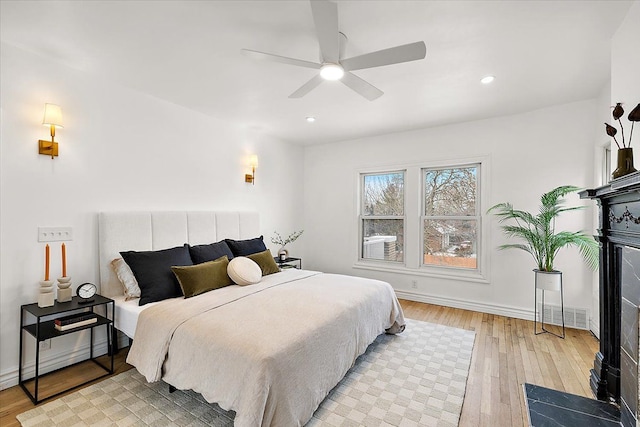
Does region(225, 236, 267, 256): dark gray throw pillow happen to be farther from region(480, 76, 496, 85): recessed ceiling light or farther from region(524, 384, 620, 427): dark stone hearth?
region(480, 76, 496, 85): recessed ceiling light

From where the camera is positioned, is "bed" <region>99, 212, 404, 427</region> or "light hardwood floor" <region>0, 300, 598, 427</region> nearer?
"bed" <region>99, 212, 404, 427</region>

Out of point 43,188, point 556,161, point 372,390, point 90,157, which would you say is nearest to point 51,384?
point 43,188

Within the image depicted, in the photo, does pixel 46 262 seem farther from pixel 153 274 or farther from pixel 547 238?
pixel 547 238

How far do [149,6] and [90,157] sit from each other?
1.57 metres

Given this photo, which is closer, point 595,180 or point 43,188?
point 43,188

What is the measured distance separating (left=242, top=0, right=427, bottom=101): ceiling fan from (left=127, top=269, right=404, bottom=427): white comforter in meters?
1.73

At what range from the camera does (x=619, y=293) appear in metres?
2.03

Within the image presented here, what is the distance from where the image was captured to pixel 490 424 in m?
1.88

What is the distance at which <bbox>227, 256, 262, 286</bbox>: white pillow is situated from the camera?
2908 millimetres

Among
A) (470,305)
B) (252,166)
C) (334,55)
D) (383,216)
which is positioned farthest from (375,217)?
(334,55)

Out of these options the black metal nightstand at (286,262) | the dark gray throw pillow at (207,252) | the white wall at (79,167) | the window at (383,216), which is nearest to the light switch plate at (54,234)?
the white wall at (79,167)

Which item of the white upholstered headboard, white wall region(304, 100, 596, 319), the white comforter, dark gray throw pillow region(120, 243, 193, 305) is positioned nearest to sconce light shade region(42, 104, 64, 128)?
the white upholstered headboard

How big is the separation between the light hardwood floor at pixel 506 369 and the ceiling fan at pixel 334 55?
2.35 m

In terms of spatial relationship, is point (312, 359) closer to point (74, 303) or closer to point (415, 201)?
point (74, 303)
